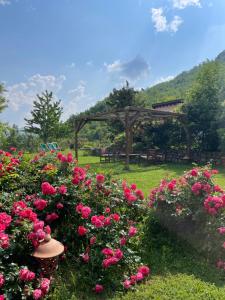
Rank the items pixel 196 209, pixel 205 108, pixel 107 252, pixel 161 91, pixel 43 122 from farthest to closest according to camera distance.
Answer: pixel 161 91 < pixel 43 122 < pixel 205 108 < pixel 196 209 < pixel 107 252

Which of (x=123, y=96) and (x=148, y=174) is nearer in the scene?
(x=148, y=174)

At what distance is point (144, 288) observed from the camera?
290cm

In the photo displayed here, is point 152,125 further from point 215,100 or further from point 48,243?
point 48,243

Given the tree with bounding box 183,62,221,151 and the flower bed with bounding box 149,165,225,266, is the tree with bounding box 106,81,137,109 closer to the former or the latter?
the tree with bounding box 183,62,221,151

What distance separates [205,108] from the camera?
1357cm

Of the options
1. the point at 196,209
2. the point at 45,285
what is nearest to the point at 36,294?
the point at 45,285

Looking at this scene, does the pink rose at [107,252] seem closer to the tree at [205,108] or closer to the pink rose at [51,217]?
the pink rose at [51,217]

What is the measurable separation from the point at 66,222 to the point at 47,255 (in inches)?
34.9

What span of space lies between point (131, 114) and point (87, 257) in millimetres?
11425

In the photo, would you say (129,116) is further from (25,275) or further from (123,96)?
(123,96)

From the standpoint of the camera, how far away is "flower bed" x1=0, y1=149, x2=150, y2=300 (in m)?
2.64

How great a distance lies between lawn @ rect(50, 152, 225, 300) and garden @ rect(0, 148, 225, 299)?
0.4 inches

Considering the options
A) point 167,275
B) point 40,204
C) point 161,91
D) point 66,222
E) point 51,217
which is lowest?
point 167,275

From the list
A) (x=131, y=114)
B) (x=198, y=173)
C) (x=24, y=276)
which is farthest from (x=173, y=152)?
(x=24, y=276)
